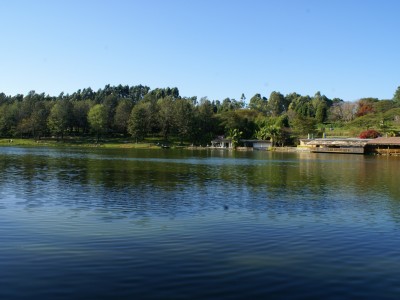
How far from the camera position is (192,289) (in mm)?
9445

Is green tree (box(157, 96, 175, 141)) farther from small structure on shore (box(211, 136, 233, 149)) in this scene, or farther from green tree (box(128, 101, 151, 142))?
small structure on shore (box(211, 136, 233, 149))

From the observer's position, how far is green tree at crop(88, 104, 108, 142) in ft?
444

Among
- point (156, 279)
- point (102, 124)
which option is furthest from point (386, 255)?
point (102, 124)

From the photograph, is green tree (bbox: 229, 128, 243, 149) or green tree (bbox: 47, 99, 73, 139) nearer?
green tree (bbox: 229, 128, 243, 149)

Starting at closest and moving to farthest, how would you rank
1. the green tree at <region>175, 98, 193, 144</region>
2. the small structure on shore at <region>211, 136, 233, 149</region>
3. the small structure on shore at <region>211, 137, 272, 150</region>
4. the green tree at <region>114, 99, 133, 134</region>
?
the small structure on shore at <region>211, 137, 272, 150</region> → the green tree at <region>175, 98, 193, 144</region> → the small structure on shore at <region>211, 136, 233, 149</region> → the green tree at <region>114, 99, 133, 134</region>

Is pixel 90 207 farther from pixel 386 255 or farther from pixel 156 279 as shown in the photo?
pixel 386 255

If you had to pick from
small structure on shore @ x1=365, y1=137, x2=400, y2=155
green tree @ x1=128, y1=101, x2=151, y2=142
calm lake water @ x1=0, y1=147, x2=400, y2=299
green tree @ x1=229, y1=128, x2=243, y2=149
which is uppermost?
green tree @ x1=128, y1=101, x2=151, y2=142

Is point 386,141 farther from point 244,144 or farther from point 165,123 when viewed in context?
point 165,123

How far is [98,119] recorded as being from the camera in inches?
5354

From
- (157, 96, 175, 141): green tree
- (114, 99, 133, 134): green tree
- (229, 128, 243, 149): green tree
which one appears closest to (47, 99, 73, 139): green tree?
(114, 99, 133, 134): green tree

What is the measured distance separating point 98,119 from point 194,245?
419 ft

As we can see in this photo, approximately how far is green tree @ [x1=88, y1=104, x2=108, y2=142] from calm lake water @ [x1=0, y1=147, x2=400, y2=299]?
112m

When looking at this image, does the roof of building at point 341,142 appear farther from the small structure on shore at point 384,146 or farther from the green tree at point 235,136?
the green tree at point 235,136

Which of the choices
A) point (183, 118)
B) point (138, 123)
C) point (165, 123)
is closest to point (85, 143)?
point (138, 123)
